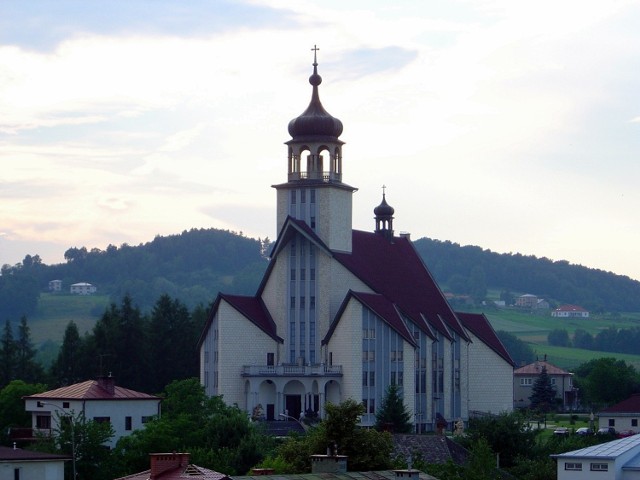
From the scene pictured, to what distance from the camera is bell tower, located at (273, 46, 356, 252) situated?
12144cm

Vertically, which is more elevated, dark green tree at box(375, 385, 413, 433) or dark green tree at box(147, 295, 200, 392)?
dark green tree at box(147, 295, 200, 392)

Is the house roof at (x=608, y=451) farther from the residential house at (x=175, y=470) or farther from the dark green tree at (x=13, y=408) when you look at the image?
the dark green tree at (x=13, y=408)

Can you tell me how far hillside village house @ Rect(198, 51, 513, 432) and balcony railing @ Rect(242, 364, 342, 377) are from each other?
65 mm

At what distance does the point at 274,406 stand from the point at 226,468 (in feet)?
157

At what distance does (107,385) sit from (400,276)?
31.8 m

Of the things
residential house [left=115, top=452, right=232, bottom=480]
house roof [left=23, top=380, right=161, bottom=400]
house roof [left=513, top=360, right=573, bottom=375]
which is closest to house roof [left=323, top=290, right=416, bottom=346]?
house roof [left=23, top=380, right=161, bottom=400]

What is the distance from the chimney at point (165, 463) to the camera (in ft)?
177

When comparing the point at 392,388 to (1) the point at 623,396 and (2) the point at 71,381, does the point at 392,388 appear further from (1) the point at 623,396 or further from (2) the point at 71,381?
(1) the point at 623,396

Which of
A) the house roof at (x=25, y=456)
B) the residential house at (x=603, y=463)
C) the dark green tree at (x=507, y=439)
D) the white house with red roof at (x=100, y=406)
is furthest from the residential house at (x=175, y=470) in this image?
the white house with red roof at (x=100, y=406)

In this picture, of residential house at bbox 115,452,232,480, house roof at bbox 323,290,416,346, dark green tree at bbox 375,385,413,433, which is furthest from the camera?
house roof at bbox 323,290,416,346

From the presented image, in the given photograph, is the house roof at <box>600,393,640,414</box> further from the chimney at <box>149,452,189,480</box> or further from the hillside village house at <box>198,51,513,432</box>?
the chimney at <box>149,452,189,480</box>

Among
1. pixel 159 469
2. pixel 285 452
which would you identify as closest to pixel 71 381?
pixel 285 452

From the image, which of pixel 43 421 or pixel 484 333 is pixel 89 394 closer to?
pixel 43 421

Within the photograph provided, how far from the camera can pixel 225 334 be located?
395 feet
